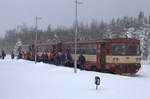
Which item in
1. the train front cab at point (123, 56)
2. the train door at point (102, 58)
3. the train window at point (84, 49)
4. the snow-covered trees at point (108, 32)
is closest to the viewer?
the train front cab at point (123, 56)

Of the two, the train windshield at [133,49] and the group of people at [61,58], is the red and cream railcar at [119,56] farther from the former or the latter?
the group of people at [61,58]

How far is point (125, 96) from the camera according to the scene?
10758 millimetres

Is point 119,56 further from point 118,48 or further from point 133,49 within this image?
point 133,49

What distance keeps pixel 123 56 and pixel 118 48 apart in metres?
0.80

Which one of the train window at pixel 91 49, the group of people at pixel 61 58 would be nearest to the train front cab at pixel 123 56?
the train window at pixel 91 49

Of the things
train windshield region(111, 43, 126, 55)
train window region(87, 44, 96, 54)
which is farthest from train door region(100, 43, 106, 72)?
train window region(87, 44, 96, 54)

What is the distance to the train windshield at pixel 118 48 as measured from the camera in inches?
870

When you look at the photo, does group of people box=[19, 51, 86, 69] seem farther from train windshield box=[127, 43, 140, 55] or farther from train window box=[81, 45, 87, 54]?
train windshield box=[127, 43, 140, 55]

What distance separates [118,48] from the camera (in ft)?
72.9

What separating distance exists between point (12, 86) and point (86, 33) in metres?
81.1

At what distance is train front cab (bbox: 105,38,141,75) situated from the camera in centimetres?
2183

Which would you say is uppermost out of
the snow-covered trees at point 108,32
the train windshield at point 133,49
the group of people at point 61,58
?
the snow-covered trees at point 108,32

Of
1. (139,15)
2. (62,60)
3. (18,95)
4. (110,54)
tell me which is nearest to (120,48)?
(110,54)

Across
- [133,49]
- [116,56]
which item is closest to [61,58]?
[116,56]
